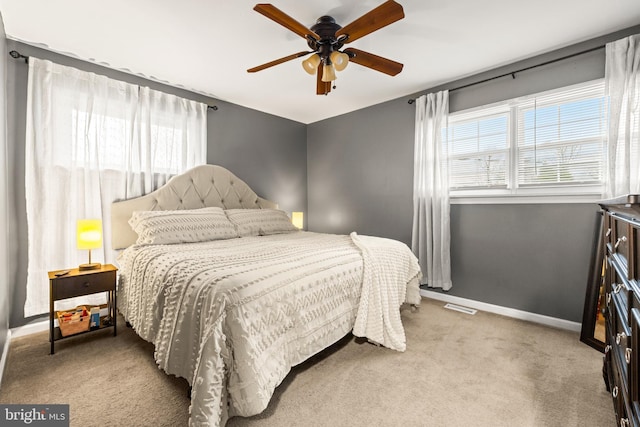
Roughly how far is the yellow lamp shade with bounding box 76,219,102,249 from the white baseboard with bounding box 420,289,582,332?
131 inches

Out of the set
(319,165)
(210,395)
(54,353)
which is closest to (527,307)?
(210,395)

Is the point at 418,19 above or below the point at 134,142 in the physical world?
above

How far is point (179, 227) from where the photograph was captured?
2.63 m

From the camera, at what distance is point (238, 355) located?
1312 millimetres

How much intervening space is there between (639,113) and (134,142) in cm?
431

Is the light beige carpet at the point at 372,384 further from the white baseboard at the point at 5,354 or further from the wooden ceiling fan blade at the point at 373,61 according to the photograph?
the wooden ceiling fan blade at the point at 373,61

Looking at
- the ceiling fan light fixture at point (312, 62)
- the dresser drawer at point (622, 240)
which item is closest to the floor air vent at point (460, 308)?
the dresser drawer at point (622, 240)

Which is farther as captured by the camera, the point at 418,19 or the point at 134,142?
the point at 134,142

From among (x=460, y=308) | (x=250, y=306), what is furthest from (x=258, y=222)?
(x=460, y=308)

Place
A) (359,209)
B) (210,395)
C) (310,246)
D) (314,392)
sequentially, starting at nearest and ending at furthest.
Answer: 1. (210,395)
2. (314,392)
3. (310,246)
4. (359,209)

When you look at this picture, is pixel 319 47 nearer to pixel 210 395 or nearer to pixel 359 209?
pixel 210 395

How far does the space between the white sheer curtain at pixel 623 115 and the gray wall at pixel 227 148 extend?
3.55 m

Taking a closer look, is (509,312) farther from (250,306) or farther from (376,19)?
(376,19)

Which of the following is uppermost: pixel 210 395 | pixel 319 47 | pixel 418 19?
pixel 418 19
